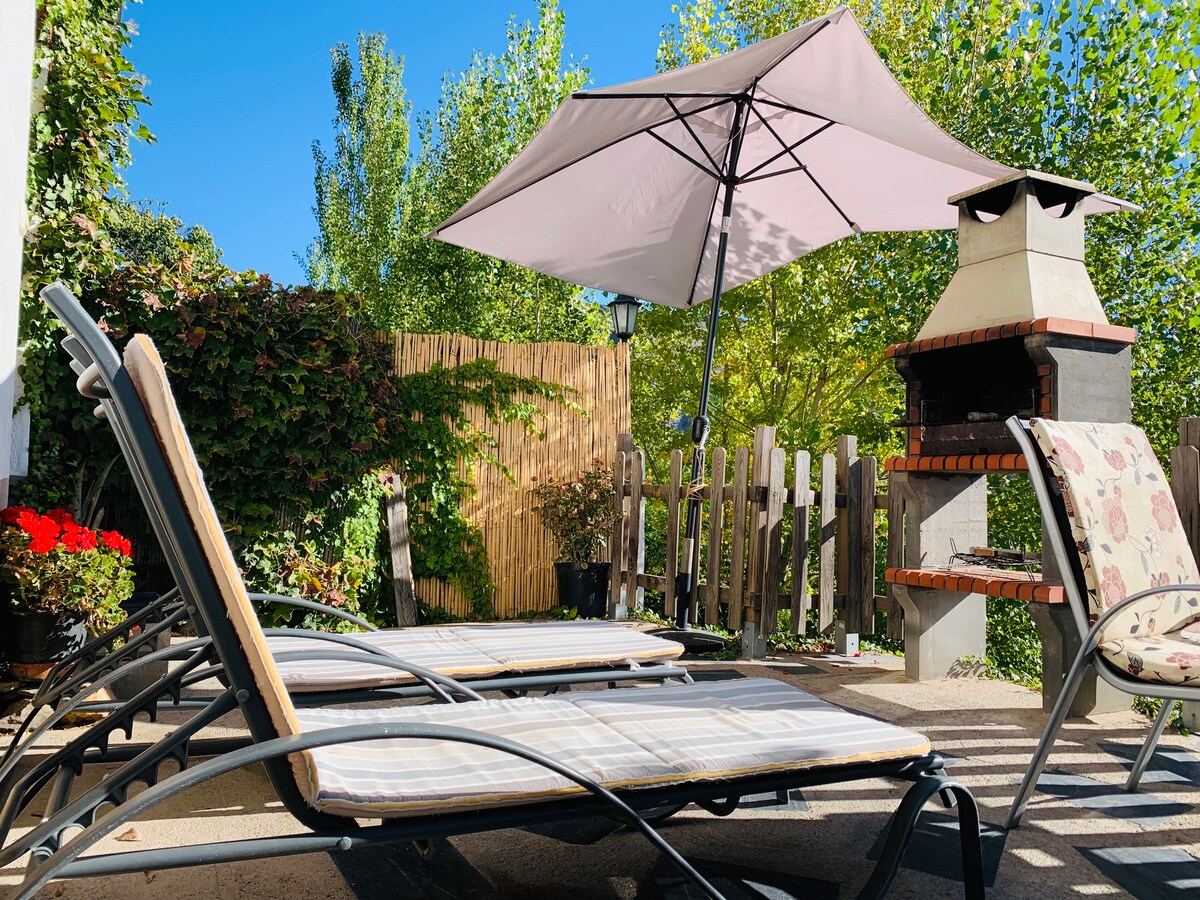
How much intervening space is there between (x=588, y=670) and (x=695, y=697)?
0.60 m

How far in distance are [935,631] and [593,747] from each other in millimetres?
3407

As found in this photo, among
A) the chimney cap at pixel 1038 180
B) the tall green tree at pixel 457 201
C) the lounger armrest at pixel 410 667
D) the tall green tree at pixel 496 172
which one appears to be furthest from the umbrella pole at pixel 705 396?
the tall green tree at pixel 496 172

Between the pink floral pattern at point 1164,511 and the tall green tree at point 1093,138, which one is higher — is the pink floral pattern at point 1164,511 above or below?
below

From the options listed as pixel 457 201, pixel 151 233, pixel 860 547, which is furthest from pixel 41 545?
pixel 151 233

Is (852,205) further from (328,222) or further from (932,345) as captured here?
(328,222)

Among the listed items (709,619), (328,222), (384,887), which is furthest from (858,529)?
(328,222)

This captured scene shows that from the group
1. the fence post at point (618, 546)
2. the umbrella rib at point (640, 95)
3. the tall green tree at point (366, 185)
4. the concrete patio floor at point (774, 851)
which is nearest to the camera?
the concrete patio floor at point (774, 851)

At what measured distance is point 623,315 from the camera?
8195 mm

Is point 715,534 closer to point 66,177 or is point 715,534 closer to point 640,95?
point 640,95

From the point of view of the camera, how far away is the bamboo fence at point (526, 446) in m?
7.11

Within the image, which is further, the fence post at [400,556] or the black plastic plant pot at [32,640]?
the fence post at [400,556]

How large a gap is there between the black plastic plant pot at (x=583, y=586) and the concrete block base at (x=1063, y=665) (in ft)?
12.6

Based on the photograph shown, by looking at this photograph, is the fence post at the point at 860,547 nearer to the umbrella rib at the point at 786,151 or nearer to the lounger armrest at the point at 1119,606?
the umbrella rib at the point at 786,151

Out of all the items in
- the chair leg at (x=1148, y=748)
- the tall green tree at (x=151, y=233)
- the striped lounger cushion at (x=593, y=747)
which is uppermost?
the tall green tree at (x=151, y=233)
